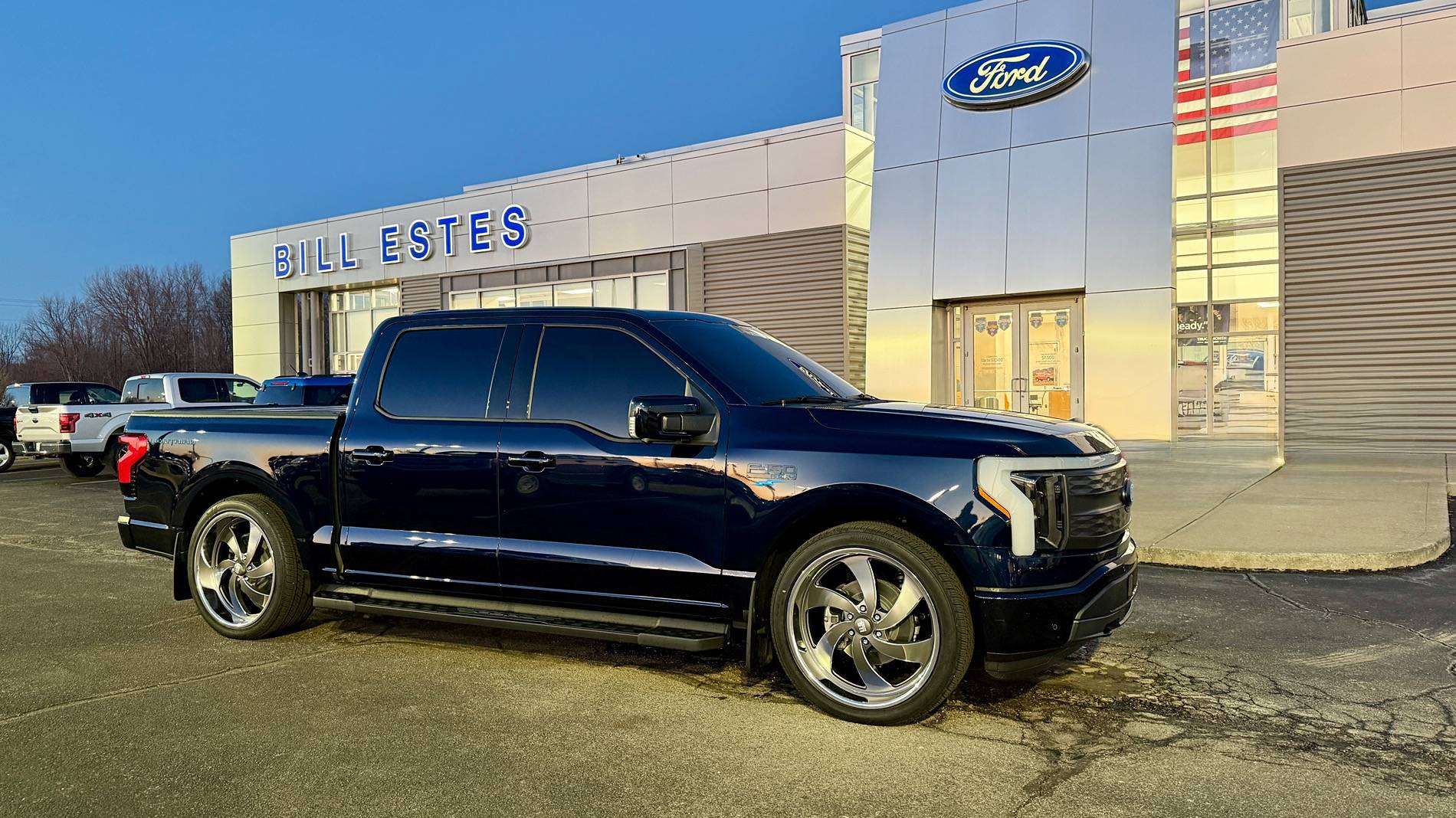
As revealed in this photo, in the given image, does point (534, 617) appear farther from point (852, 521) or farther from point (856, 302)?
point (856, 302)

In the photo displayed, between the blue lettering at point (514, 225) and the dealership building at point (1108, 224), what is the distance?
0.63 m

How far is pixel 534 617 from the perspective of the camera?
5039 millimetres

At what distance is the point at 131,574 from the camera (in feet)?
26.8

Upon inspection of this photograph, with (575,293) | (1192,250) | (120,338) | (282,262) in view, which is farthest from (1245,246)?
(120,338)

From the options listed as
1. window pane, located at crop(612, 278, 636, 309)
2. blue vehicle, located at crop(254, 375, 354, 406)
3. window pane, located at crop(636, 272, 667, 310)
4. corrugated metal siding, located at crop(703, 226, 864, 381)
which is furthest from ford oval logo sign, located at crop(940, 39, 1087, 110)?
blue vehicle, located at crop(254, 375, 354, 406)

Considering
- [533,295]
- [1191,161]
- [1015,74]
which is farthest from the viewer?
[533,295]

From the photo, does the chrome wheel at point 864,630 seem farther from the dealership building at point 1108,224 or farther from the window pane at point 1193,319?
the window pane at point 1193,319

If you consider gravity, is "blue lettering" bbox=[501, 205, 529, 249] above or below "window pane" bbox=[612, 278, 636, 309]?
above

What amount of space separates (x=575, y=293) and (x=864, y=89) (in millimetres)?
13002

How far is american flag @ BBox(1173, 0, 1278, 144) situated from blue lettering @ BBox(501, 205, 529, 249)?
619 inches

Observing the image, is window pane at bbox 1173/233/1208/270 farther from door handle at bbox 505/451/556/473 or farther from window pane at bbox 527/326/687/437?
door handle at bbox 505/451/556/473

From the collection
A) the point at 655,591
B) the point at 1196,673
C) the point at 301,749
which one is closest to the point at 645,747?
the point at 655,591

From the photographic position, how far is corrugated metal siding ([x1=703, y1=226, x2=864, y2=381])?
21625mm

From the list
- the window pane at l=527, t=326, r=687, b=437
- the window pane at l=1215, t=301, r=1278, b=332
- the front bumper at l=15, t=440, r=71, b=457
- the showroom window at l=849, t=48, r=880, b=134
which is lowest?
the front bumper at l=15, t=440, r=71, b=457
